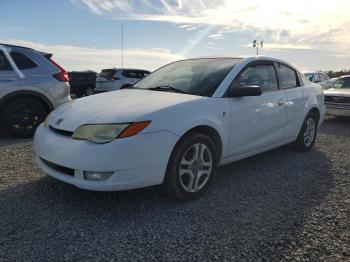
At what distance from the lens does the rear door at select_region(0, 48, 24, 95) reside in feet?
21.6

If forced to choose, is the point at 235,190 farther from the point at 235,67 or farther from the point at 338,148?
the point at 338,148

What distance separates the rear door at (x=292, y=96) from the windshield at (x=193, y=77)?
A: 1081 mm

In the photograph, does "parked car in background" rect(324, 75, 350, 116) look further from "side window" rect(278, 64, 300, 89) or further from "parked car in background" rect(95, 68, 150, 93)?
"parked car in background" rect(95, 68, 150, 93)

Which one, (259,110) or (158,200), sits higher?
(259,110)

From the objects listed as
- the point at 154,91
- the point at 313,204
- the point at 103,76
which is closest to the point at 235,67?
the point at 154,91

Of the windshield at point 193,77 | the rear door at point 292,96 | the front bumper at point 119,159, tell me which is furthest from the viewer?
the rear door at point 292,96

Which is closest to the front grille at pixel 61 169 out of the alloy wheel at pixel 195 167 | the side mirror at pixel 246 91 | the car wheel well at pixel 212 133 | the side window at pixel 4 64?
the alloy wheel at pixel 195 167

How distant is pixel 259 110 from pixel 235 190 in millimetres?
1080

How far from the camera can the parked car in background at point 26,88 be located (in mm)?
6641

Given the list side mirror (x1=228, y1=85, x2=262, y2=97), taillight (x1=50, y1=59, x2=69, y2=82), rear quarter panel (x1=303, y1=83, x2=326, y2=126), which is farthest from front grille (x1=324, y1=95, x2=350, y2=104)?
taillight (x1=50, y1=59, x2=69, y2=82)

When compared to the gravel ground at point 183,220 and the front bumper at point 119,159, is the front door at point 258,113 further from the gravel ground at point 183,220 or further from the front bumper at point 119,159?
the front bumper at point 119,159

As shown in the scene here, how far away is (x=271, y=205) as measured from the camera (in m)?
3.80

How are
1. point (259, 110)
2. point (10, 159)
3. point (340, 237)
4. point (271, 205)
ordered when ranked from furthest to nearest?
1. point (10, 159)
2. point (259, 110)
3. point (271, 205)
4. point (340, 237)

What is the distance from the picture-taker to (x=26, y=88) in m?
6.73
